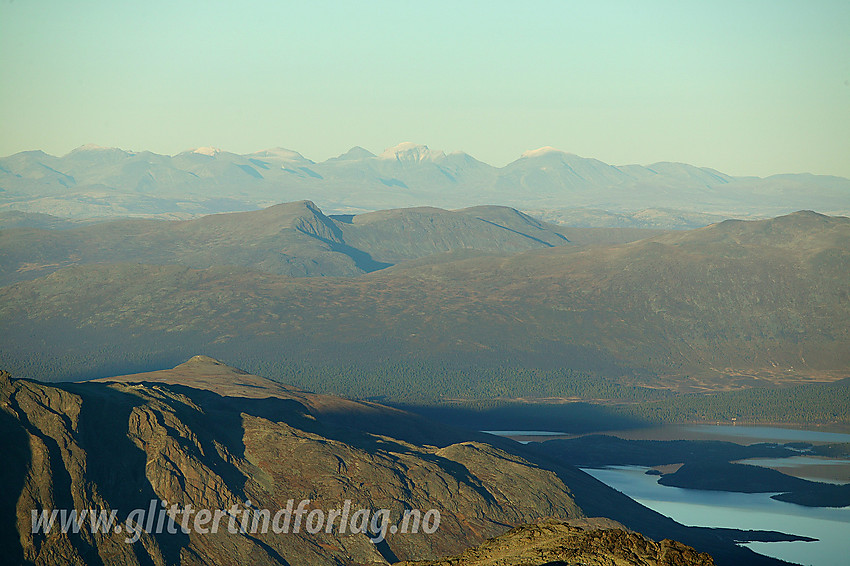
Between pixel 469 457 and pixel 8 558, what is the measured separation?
7469 cm

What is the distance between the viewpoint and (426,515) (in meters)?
131

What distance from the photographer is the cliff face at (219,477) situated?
347ft

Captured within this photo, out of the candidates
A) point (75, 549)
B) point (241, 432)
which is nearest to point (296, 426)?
point (241, 432)

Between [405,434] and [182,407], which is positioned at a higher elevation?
[182,407]

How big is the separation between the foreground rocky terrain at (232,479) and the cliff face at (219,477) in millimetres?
182

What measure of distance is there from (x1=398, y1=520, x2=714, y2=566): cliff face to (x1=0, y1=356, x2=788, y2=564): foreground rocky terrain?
5281cm

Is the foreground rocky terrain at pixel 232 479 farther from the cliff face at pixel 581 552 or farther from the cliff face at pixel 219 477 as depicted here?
the cliff face at pixel 581 552

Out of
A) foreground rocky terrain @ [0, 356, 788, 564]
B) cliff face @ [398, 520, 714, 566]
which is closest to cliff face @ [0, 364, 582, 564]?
foreground rocky terrain @ [0, 356, 788, 564]

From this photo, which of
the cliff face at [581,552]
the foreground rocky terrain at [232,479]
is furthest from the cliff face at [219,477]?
the cliff face at [581,552]

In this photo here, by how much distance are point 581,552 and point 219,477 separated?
71.2 meters

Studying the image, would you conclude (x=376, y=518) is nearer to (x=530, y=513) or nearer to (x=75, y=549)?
(x=530, y=513)

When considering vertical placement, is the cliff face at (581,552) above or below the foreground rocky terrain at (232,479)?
above

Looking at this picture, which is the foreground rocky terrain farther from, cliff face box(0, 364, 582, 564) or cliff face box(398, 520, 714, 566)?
cliff face box(398, 520, 714, 566)

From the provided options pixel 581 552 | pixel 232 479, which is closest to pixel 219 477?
pixel 232 479
